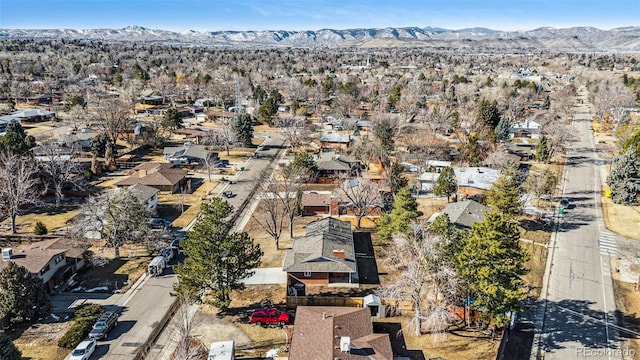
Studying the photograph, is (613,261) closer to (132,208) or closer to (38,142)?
(132,208)

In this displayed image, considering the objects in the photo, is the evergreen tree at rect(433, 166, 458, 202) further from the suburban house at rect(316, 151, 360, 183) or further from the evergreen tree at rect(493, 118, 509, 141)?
the evergreen tree at rect(493, 118, 509, 141)

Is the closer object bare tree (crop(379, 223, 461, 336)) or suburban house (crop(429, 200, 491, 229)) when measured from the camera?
bare tree (crop(379, 223, 461, 336))

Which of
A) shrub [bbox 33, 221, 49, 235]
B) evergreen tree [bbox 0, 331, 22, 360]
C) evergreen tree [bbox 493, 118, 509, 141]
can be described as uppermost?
evergreen tree [bbox 493, 118, 509, 141]

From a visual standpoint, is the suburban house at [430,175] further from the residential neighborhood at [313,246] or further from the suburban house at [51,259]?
the suburban house at [51,259]

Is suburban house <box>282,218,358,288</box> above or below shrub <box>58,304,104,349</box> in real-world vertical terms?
above

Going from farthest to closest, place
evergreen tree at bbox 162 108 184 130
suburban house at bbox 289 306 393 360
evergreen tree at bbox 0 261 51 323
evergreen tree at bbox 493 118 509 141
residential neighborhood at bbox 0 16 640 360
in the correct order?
evergreen tree at bbox 162 108 184 130 < evergreen tree at bbox 493 118 509 141 < evergreen tree at bbox 0 261 51 323 < residential neighborhood at bbox 0 16 640 360 < suburban house at bbox 289 306 393 360

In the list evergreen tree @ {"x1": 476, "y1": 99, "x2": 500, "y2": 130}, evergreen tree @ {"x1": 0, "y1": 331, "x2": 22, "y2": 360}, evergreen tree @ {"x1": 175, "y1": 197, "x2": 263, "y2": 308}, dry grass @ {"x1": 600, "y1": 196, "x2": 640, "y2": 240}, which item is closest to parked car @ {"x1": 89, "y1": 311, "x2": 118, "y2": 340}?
evergreen tree @ {"x1": 175, "y1": 197, "x2": 263, "y2": 308}

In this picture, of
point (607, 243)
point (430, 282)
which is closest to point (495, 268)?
point (430, 282)
